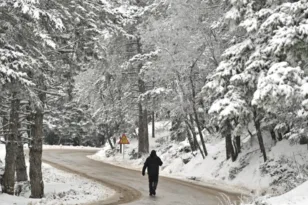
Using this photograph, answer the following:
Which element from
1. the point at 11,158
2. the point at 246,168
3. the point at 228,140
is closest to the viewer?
the point at 11,158

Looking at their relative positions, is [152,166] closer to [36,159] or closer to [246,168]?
[36,159]

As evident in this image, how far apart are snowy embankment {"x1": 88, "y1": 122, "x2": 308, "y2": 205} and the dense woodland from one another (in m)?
0.67

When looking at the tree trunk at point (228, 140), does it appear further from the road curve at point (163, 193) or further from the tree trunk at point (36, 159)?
the tree trunk at point (36, 159)

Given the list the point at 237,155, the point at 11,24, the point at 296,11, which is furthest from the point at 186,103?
the point at 11,24

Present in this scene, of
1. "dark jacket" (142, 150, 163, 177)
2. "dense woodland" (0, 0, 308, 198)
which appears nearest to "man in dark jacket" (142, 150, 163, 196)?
"dark jacket" (142, 150, 163, 177)

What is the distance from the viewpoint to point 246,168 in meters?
18.0

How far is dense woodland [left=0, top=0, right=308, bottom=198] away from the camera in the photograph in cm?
1104

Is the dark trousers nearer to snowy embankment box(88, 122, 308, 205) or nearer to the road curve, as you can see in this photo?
the road curve

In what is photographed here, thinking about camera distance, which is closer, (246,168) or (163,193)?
(163,193)

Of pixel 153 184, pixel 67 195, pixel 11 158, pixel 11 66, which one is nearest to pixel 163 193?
pixel 153 184

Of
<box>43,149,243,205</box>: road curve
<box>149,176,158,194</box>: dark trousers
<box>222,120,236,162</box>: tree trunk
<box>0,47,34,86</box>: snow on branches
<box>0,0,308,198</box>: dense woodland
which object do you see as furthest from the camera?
<box>222,120,236,162</box>: tree trunk

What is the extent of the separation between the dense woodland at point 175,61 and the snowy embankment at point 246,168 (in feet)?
2.21

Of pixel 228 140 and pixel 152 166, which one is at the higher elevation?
pixel 228 140

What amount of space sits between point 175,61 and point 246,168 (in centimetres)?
673
